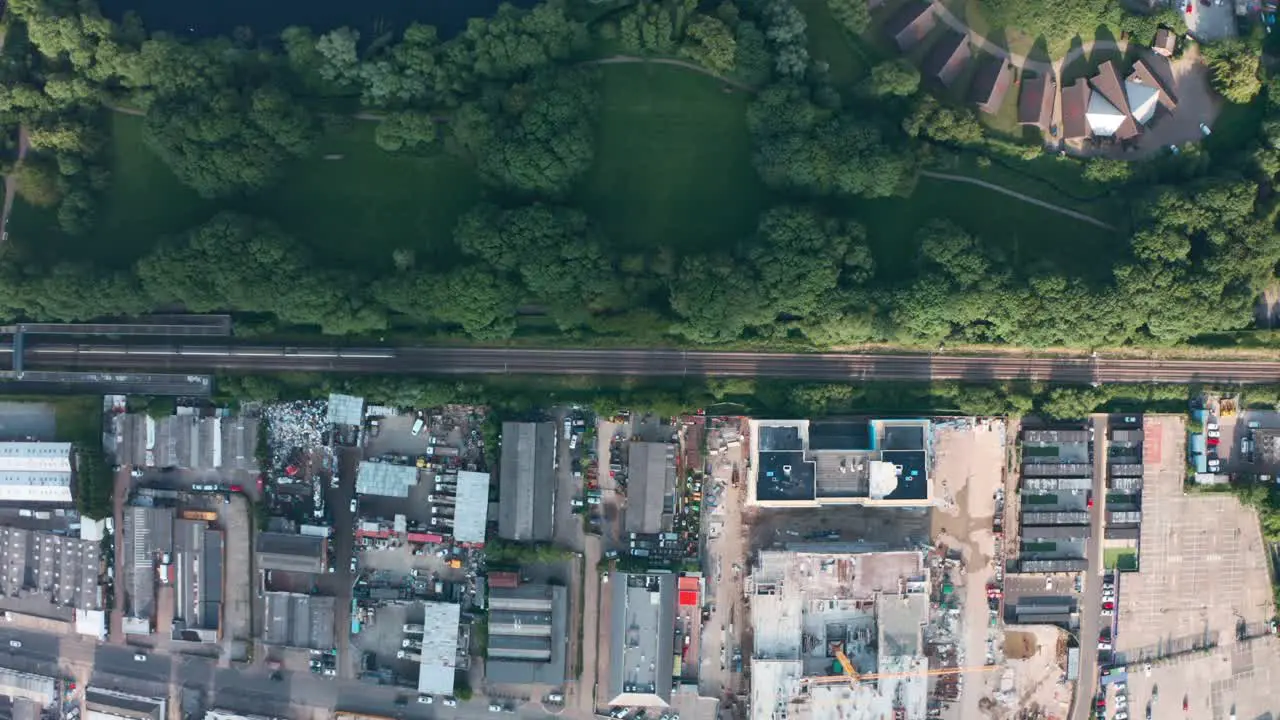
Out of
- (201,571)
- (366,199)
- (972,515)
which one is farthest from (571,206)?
(201,571)

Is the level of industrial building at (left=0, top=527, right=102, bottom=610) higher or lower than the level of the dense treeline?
lower

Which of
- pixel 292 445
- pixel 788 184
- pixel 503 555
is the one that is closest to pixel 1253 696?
pixel 788 184

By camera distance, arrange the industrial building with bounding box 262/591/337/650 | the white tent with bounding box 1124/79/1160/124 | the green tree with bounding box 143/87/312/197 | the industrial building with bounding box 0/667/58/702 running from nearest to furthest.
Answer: the green tree with bounding box 143/87/312/197 → the industrial building with bounding box 262/591/337/650 → the white tent with bounding box 1124/79/1160/124 → the industrial building with bounding box 0/667/58/702

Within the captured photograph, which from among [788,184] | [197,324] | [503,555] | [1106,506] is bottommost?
[503,555]

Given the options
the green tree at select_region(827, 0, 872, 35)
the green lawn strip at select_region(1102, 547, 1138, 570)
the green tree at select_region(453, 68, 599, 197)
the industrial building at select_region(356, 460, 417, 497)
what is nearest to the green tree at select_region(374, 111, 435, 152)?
the green tree at select_region(453, 68, 599, 197)

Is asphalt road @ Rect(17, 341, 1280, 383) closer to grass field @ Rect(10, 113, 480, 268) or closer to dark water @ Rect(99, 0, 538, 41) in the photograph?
grass field @ Rect(10, 113, 480, 268)

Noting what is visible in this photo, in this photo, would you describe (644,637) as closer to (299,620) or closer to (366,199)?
(299,620)

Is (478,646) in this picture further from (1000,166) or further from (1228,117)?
(1228,117)
